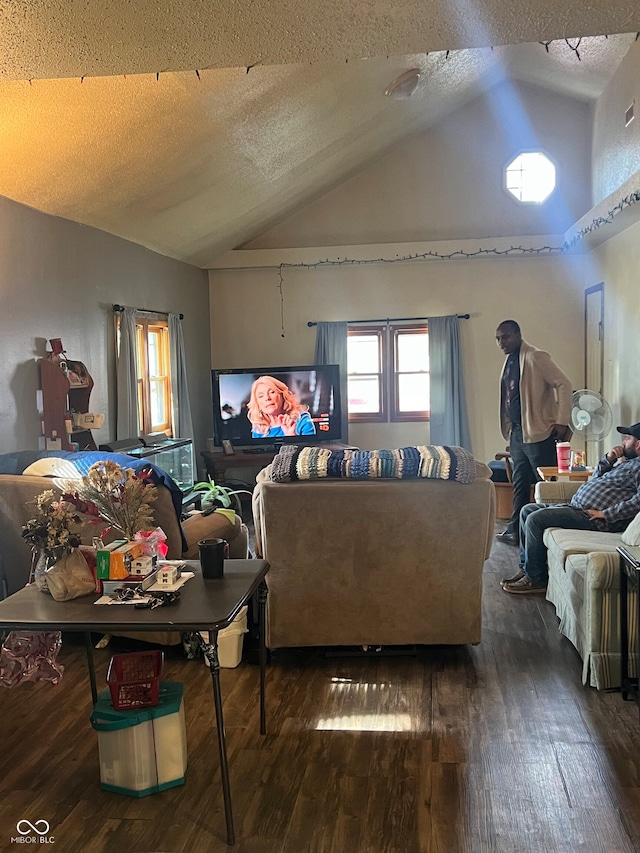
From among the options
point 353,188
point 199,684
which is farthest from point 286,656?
point 353,188

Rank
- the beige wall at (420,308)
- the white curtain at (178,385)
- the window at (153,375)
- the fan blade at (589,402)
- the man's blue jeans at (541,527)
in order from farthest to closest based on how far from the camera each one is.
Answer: the beige wall at (420,308) < the white curtain at (178,385) < the window at (153,375) < the fan blade at (589,402) < the man's blue jeans at (541,527)

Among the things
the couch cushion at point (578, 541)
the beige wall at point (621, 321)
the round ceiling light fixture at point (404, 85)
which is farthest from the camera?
the beige wall at point (621, 321)

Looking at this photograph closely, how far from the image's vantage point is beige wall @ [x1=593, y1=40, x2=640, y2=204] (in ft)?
17.7

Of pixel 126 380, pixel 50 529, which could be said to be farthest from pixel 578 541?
pixel 126 380

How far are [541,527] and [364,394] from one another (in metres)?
4.11

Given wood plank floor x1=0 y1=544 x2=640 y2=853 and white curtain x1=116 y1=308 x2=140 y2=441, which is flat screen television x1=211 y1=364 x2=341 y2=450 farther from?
wood plank floor x1=0 y1=544 x2=640 y2=853

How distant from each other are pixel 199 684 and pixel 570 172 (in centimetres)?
632

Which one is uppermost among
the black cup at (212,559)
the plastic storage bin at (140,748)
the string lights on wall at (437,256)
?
the string lights on wall at (437,256)

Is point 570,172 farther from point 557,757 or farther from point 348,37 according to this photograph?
point 557,757

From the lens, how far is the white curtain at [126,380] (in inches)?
218

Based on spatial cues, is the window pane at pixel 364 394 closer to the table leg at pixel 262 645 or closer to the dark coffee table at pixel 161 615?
the table leg at pixel 262 645

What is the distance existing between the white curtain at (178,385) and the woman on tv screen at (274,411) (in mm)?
797

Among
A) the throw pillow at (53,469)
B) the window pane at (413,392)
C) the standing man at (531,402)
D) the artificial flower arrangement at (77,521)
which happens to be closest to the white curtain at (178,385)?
the window pane at (413,392)

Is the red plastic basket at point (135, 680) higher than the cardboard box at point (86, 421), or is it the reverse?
the cardboard box at point (86, 421)
